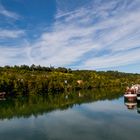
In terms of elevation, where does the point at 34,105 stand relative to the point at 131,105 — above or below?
above

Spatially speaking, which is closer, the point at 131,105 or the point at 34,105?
the point at 131,105

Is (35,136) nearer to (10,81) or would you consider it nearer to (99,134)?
(99,134)

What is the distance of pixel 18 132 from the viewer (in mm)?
46906

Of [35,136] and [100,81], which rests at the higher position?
[100,81]

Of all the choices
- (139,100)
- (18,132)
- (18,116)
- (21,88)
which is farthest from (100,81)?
(18,132)

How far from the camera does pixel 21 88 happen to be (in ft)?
426

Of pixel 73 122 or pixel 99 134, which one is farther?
pixel 73 122

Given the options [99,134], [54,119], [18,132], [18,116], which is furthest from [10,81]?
[99,134]

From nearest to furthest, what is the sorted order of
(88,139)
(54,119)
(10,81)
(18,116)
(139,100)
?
(88,139), (54,119), (18,116), (139,100), (10,81)

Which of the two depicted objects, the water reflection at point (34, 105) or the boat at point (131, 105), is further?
the boat at point (131, 105)

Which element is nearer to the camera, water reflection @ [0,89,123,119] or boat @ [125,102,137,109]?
water reflection @ [0,89,123,119]

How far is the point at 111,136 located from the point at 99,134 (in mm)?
2216

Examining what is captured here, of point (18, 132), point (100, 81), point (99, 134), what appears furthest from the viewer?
point (100, 81)

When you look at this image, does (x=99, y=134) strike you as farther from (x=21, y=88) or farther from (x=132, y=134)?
Answer: (x=21, y=88)
